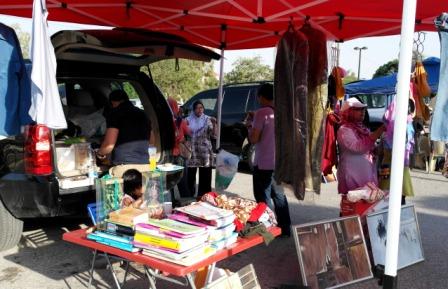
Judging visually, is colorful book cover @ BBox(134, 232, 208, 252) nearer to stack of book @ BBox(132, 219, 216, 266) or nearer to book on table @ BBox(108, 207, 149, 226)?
stack of book @ BBox(132, 219, 216, 266)

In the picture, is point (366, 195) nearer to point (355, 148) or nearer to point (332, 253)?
point (355, 148)

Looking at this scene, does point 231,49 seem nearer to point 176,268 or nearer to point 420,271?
point 420,271

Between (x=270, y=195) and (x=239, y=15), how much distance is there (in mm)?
2192

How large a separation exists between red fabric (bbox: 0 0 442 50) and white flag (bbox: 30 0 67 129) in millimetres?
2213

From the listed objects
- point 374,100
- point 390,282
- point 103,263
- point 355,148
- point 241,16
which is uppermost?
point 241,16

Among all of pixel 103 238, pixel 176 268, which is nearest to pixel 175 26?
pixel 103 238

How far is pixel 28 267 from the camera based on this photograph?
4.18 meters

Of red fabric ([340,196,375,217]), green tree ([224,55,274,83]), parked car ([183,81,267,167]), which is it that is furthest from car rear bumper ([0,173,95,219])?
green tree ([224,55,274,83])

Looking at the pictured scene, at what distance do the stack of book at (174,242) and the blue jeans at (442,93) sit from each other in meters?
1.70

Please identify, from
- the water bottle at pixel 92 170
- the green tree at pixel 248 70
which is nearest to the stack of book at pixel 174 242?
the water bottle at pixel 92 170

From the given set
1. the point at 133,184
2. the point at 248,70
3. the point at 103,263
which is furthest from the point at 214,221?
the point at 248,70

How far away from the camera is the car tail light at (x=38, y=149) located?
153 inches

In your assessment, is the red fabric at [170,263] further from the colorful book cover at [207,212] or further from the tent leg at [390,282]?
the tent leg at [390,282]

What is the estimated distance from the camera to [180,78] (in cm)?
2939
